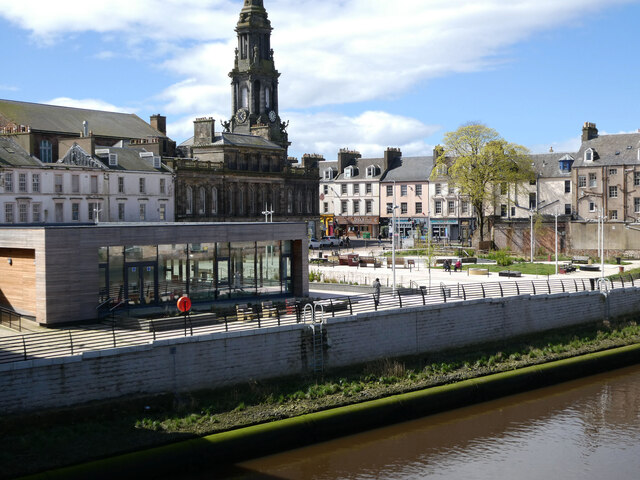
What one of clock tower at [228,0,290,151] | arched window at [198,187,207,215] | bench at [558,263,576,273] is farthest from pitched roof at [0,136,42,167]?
bench at [558,263,576,273]

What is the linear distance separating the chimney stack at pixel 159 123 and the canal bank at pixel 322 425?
185ft

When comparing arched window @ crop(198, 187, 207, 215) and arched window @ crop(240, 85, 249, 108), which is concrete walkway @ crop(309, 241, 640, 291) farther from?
arched window @ crop(240, 85, 249, 108)

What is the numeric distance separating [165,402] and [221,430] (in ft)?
7.93

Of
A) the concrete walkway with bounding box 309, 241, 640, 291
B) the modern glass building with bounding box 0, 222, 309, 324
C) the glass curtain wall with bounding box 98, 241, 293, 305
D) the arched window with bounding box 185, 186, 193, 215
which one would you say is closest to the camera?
the modern glass building with bounding box 0, 222, 309, 324

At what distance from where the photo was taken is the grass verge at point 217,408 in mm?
21047

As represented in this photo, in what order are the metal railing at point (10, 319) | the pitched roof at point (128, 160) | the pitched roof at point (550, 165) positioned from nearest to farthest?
1. the metal railing at point (10, 319)
2. the pitched roof at point (128, 160)
3. the pitched roof at point (550, 165)

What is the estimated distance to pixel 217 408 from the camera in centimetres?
2483

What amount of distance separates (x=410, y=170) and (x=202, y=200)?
31.0m

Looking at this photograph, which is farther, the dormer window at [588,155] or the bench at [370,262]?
the dormer window at [588,155]

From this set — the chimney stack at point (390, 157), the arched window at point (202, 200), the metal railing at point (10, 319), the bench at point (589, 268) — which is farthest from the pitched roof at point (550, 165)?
the metal railing at point (10, 319)

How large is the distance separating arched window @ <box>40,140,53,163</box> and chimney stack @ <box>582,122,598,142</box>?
1973 inches

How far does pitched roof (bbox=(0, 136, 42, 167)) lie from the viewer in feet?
177

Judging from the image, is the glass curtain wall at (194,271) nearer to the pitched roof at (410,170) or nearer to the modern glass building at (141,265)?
the modern glass building at (141,265)

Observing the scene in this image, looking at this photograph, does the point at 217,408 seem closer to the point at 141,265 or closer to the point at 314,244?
the point at 141,265
